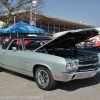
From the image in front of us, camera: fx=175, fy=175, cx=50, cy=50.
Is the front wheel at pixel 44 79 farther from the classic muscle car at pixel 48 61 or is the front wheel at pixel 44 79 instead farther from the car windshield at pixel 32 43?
the car windshield at pixel 32 43

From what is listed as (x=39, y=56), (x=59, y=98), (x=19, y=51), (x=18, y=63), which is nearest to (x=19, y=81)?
(x=18, y=63)

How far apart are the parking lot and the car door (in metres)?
0.48

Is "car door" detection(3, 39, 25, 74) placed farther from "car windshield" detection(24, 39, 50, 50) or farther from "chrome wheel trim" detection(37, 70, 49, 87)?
"chrome wheel trim" detection(37, 70, 49, 87)

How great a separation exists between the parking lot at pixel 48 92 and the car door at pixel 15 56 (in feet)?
1.57

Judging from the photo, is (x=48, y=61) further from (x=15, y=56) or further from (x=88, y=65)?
(x=15, y=56)

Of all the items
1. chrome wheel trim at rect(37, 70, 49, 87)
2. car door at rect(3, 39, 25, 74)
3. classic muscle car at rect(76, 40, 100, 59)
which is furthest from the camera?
classic muscle car at rect(76, 40, 100, 59)

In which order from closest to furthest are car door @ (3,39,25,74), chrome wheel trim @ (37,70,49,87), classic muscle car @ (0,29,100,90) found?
classic muscle car @ (0,29,100,90)
chrome wheel trim @ (37,70,49,87)
car door @ (3,39,25,74)

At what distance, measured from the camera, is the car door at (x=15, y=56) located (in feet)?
18.2

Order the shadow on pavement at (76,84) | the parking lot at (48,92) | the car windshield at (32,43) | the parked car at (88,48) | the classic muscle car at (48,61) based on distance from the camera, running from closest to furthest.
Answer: the parking lot at (48,92), the classic muscle car at (48,61), the shadow on pavement at (76,84), the car windshield at (32,43), the parked car at (88,48)

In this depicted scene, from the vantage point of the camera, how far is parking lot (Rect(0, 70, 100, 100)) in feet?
14.2

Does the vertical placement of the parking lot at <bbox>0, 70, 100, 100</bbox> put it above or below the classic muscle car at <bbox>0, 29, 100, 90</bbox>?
below

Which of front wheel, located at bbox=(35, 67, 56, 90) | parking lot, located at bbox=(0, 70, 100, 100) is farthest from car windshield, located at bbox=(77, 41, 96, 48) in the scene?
front wheel, located at bbox=(35, 67, 56, 90)

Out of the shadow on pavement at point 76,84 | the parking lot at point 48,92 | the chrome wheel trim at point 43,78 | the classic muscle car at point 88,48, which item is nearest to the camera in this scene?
the parking lot at point 48,92

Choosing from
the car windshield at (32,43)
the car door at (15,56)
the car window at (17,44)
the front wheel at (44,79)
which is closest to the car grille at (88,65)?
the front wheel at (44,79)
